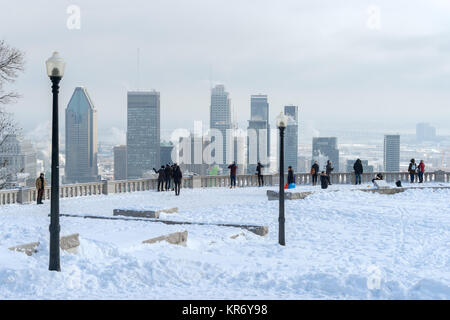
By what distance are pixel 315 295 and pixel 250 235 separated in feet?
25.0

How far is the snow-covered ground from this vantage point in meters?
9.98

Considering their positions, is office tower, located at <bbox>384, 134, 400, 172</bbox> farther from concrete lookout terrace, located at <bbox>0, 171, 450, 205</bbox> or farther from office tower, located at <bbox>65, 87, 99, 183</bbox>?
office tower, located at <bbox>65, 87, 99, 183</bbox>

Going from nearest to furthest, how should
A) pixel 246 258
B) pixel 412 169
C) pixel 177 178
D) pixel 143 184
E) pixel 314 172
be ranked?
pixel 246 258 < pixel 177 178 < pixel 143 184 < pixel 314 172 < pixel 412 169

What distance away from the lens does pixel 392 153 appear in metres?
66.8

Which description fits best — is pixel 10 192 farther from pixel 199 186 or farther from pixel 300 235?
pixel 300 235

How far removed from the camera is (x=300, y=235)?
19.0 meters

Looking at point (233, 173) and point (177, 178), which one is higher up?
point (233, 173)

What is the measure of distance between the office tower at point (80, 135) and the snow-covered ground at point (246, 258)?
129 m

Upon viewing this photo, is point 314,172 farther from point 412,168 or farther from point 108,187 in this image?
point 108,187

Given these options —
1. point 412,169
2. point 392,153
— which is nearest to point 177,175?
point 412,169

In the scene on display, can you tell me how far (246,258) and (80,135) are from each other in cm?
17722

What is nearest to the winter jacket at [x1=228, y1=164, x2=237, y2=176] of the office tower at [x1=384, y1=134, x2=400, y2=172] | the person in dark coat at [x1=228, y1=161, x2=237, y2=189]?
the person in dark coat at [x1=228, y1=161, x2=237, y2=189]

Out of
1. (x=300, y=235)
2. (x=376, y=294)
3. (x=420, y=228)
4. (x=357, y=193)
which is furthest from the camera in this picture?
(x=357, y=193)
